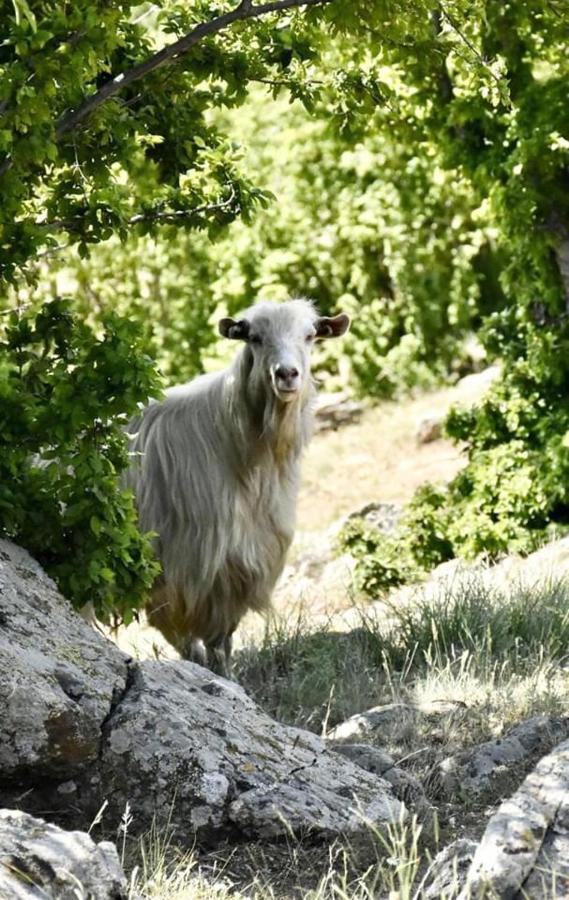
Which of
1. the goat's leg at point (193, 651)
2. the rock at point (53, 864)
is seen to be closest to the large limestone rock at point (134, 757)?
the rock at point (53, 864)

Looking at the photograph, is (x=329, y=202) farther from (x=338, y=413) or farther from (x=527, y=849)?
(x=527, y=849)

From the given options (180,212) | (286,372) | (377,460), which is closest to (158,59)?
(180,212)

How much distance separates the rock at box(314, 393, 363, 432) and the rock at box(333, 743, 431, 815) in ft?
45.1

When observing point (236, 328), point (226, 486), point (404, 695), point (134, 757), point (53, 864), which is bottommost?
point (53, 864)

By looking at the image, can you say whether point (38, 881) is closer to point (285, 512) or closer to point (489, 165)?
point (285, 512)

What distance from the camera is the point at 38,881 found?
158 inches

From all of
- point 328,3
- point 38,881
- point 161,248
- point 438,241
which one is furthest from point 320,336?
point 161,248

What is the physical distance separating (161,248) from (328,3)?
48.2ft

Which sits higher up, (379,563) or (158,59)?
(158,59)

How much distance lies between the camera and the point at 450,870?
14.4 feet

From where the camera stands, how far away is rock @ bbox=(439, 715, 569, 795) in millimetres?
5758

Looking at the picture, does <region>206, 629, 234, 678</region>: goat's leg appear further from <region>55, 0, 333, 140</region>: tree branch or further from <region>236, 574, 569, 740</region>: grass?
<region>55, 0, 333, 140</region>: tree branch

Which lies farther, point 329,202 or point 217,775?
point 329,202

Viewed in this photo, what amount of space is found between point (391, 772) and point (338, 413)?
14.2 meters
